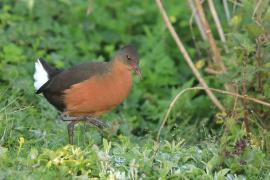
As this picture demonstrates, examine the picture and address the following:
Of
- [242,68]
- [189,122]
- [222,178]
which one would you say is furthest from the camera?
[189,122]

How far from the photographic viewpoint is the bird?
722 cm

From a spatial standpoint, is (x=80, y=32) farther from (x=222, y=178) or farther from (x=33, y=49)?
(x=222, y=178)

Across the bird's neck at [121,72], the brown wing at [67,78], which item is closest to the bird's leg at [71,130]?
the brown wing at [67,78]

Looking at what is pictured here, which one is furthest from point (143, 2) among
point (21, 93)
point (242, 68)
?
point (242, 68)

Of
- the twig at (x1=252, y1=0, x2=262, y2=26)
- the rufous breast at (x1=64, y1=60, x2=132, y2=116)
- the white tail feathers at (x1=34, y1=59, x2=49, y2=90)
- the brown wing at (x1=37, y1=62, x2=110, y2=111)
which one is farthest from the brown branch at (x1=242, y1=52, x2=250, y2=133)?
the white tail feathers at (x1=34, y1=59, x2=49, y2=90)

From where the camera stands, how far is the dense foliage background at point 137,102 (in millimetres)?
5828

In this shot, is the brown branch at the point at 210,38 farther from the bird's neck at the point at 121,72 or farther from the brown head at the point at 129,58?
the bird's neck at the point at 121,72

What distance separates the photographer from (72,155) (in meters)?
5.81

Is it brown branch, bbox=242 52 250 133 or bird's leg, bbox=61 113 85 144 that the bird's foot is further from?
brown branch, bbox=242 52 250 133

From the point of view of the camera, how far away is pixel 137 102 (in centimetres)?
938

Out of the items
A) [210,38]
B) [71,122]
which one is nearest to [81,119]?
[71,122]

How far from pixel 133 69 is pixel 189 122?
192 cm

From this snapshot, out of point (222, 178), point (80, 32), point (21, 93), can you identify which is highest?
point (80, 32)

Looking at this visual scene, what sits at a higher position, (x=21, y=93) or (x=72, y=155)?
(x=21, y=93)
